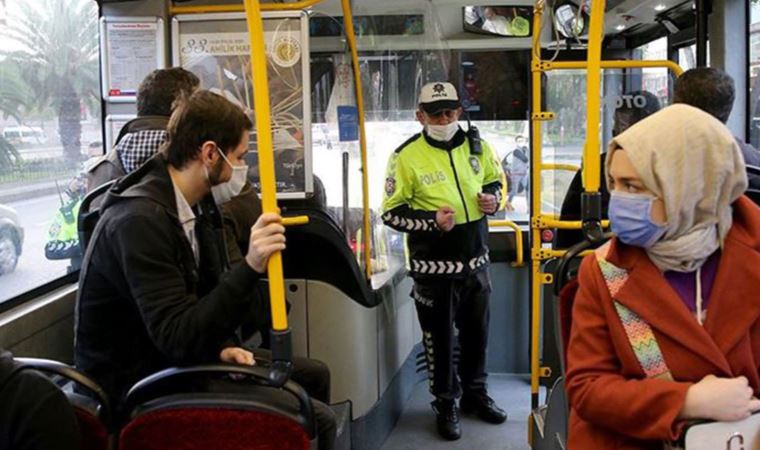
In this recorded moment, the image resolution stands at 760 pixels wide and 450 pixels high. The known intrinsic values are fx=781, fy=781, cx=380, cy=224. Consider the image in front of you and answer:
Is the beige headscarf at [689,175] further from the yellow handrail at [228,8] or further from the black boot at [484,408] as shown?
the black boot at [484,408]

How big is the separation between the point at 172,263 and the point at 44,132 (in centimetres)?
135

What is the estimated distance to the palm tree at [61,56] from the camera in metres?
2.83

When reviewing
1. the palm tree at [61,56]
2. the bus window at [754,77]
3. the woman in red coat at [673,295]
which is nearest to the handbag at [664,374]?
the woman in red coat at [673,295]

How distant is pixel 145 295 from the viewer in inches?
74.4

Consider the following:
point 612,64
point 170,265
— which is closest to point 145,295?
point 170,265

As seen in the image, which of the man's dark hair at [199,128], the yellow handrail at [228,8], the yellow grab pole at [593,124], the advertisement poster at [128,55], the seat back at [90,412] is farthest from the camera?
the advertisement poster at [128,55]

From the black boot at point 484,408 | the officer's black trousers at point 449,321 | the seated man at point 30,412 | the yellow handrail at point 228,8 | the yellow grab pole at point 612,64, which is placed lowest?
the black boot at point 484,408

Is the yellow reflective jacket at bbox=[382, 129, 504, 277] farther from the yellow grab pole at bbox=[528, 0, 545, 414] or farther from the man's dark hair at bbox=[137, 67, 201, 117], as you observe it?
the man's dark hair at bbox=[137, 67, 201, 117]

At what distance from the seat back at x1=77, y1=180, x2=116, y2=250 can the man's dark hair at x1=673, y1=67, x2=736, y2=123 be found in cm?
205

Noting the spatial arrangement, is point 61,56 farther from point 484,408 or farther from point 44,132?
point 484,408

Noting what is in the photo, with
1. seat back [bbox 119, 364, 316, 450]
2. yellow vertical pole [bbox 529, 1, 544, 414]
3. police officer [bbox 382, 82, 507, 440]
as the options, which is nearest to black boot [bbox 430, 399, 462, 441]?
police officer [bbox 382, 82, 507, 440]

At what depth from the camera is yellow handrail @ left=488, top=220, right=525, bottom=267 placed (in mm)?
4488

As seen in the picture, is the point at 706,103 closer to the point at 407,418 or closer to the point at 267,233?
the point at 267,233

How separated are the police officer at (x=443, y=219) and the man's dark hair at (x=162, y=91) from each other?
118cm
